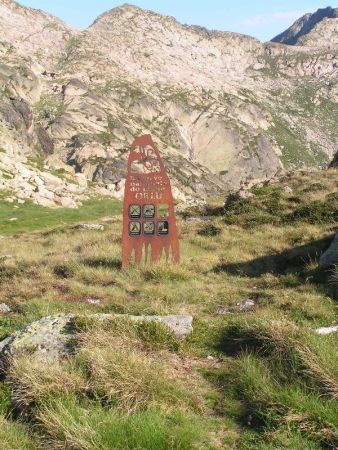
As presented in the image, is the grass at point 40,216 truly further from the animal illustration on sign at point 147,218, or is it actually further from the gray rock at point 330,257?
the gray rock at point 330,257

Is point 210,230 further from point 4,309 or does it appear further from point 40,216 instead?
point 40,216

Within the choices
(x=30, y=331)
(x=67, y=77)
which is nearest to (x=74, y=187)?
(x=30, y=331)

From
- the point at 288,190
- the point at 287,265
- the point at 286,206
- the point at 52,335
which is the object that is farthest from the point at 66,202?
the point at 52,335

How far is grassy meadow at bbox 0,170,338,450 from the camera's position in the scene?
192 inches

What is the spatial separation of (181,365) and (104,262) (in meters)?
8.76

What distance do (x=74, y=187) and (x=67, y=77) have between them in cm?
Result: 14304

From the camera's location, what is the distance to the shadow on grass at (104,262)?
577 inches

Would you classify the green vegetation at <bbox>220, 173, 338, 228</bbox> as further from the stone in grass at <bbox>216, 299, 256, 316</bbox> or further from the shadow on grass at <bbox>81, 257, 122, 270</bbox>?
the stone in grass at <bbox>216, 299, 256, 316</bbox>

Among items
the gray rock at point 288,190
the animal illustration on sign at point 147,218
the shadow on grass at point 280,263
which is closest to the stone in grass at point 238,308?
the shadow on grass at point 280,263

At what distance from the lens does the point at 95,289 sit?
11.8m

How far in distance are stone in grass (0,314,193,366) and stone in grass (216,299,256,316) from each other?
6.62ft

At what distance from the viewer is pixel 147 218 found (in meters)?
15.2

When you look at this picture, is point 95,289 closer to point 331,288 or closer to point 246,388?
point 331,288

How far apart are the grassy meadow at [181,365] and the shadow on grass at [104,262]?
0.41 meters
